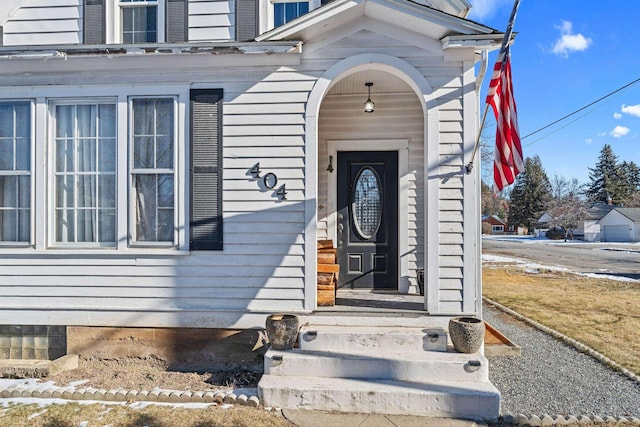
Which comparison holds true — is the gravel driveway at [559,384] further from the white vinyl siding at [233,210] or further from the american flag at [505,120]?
the american flag at [505,120]

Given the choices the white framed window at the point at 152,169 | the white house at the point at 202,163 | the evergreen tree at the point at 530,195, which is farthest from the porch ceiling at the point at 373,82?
the evergreen tree at the point at 530,195

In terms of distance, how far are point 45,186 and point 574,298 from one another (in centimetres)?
992

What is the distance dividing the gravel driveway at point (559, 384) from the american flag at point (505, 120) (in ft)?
6.78

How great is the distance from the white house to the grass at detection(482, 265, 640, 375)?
2.56m

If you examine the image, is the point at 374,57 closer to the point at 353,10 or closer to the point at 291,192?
the point at 353,10

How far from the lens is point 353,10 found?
4301mm

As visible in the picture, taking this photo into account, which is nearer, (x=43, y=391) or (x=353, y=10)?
(x=43, y=391)

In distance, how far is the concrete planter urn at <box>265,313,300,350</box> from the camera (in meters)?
3.98

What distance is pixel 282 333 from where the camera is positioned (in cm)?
398

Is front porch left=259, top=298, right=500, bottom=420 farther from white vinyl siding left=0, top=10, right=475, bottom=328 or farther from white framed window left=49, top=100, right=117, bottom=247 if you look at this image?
white framed window left=49, top=100, right=117, bottom=247

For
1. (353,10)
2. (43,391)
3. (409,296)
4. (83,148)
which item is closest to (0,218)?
(83,148)

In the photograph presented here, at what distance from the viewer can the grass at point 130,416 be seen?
10.7ft

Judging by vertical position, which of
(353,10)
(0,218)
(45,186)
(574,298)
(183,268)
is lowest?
(574,298)

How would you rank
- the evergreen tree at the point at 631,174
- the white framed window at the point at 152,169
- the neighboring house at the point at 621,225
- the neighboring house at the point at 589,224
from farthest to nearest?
1. the evergreen tree at the point at 631,174
2. the neighboring house at the point at 589,224
3. the neighboring house at the point at 621,225
4. the white framed window at the point at 152,169
